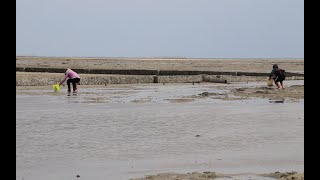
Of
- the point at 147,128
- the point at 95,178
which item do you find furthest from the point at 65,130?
the point at 95,178

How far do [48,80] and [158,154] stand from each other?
24.3 metres

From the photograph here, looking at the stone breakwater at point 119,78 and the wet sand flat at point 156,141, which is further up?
the stone breakwater at point 119,78

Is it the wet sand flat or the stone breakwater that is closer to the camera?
the wet sand flat

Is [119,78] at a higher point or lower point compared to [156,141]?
higher

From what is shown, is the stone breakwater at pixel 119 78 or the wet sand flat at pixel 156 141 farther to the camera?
the stone breakwater at pixel 119 78

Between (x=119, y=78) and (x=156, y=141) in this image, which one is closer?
(x=156, y=141)

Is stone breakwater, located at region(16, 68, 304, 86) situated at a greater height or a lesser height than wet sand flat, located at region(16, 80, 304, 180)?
greater

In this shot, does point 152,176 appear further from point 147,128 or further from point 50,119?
point 50,119

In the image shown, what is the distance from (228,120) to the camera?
1396 centimetres
